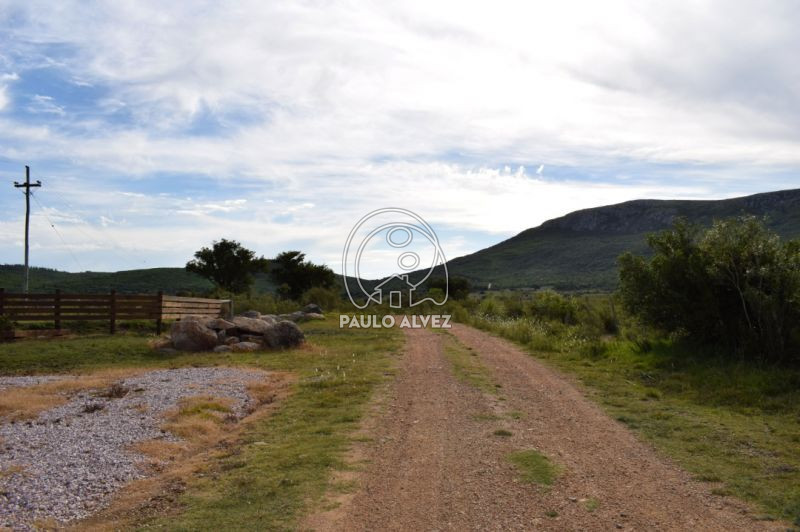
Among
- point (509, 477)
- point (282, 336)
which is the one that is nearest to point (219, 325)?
point (282, 336)

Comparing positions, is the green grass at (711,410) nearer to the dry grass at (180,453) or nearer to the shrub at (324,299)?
the dry grass at (180,453)

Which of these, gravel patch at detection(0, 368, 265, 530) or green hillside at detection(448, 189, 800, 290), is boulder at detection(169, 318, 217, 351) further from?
green hillside at detection(448, 189, 800, 290)

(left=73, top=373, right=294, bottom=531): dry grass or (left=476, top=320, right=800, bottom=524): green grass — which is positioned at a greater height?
(left=476, top=320, right=800, bottom=524): green grass

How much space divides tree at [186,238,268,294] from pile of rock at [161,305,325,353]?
32.8 metres

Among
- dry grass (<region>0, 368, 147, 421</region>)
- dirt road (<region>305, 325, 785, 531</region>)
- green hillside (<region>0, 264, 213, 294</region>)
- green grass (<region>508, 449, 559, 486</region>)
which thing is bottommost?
dry grass (<region>0, 368, 147, 421</region>)

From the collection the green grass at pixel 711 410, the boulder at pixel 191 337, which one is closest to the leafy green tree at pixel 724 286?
the green grass at pixel 711 410

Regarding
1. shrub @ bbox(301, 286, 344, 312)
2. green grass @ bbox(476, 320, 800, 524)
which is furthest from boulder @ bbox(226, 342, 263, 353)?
shrub @ bbox(301, 286, 344, 312)

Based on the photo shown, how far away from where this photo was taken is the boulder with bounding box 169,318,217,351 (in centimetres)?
1848

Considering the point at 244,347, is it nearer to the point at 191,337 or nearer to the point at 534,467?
the point at 191,337

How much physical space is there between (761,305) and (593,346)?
217 inches

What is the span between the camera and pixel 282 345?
19.1 metres

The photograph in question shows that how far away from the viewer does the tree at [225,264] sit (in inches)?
2061

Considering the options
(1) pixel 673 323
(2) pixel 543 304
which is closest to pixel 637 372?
(1) pixel 673 323

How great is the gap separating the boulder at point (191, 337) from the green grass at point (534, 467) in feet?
44.0
